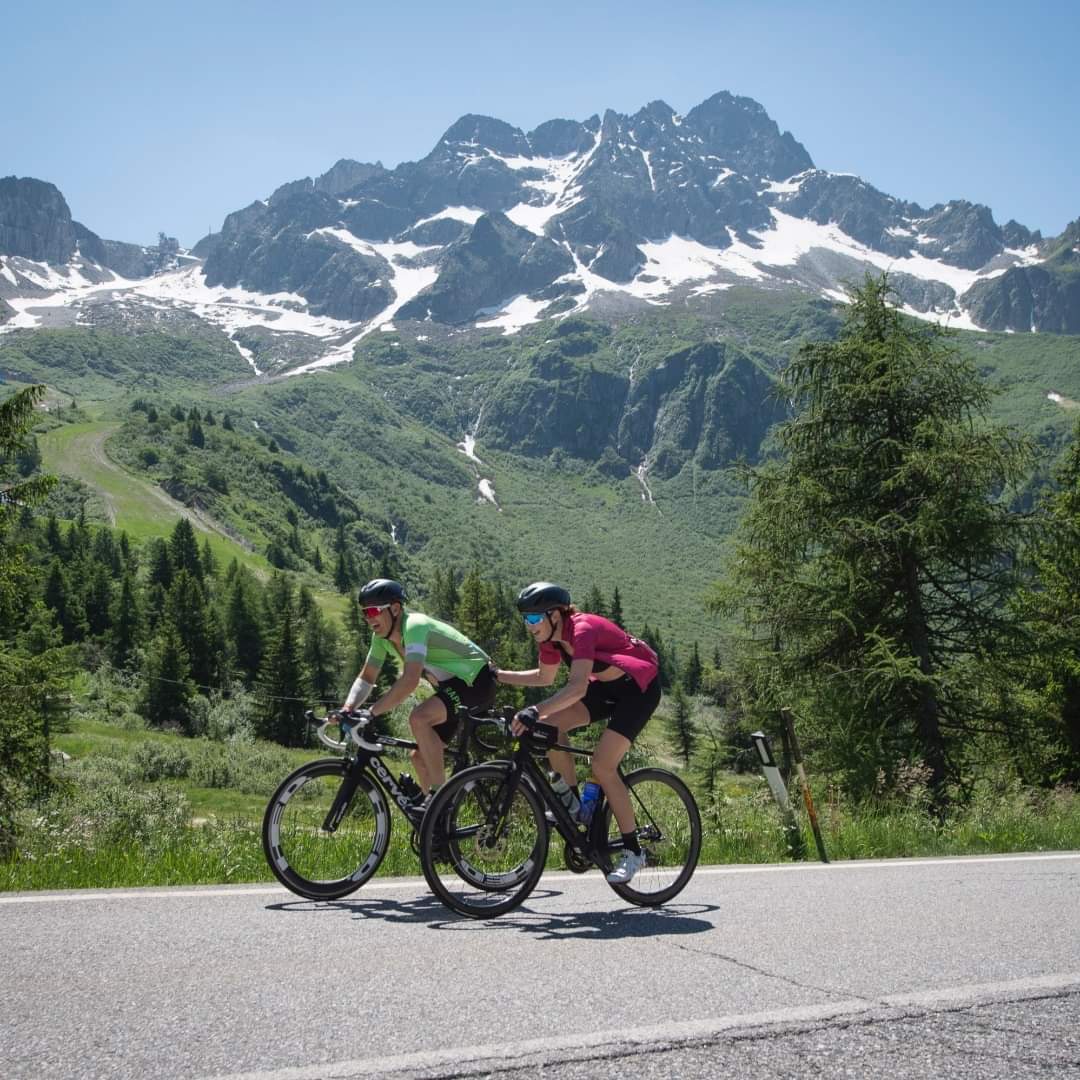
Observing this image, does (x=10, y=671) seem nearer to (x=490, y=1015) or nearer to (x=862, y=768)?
(x=862, y=768)

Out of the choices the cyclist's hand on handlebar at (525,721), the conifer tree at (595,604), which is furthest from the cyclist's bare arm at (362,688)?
the conifer tree at (595,604)

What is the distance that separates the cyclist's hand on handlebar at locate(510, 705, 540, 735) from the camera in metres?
6.62

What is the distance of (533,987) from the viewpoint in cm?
470

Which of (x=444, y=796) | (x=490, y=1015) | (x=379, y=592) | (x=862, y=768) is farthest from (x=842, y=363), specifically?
(x=490, y=1015)

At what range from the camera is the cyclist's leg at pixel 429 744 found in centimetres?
755

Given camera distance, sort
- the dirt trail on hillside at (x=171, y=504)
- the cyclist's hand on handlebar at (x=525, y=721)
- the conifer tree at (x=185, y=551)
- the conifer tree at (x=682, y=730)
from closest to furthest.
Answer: the cyclist's hand on handlebar at (x=525, y=721) < the conifer tree at (x=682, y=730) < the conifer tree at (x=185, y=551) < the dirt trail on hillside at (x=171, y=504)

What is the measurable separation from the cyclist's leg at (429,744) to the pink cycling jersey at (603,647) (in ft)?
3.27

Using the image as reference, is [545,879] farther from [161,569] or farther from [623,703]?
[161,569]

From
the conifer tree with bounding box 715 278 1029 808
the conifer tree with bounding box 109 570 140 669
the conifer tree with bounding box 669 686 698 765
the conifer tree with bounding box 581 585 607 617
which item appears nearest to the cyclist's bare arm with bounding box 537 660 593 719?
the conifer tree with bounding box 715 278 1029 808

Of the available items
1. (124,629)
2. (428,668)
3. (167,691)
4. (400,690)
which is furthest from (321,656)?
(400,690)

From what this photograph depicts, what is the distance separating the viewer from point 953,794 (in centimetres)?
1644

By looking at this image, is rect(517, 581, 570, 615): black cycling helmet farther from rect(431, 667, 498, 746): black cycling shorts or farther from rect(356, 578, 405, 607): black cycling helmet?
rect(356, 578, 405, 607): black cycling helmet

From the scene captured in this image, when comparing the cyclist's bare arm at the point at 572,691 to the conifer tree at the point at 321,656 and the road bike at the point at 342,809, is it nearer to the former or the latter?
the road bike at the point at 342,809

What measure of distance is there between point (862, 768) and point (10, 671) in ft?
54.9
